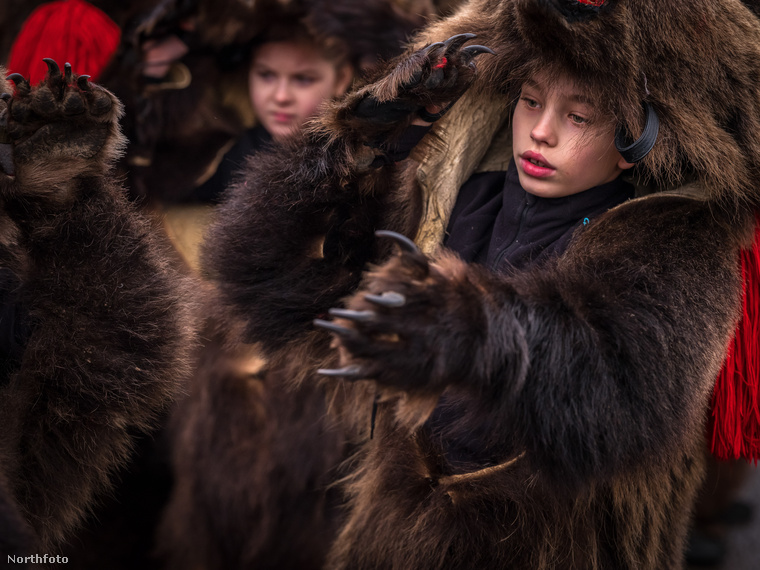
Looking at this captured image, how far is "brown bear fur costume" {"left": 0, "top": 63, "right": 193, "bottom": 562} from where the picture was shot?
1577 mm

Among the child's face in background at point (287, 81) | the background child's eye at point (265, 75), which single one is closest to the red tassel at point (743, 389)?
the child's face in background at point (287, 81)

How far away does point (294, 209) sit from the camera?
5.83ft

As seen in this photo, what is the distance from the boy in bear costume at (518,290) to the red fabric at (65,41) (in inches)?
46.5

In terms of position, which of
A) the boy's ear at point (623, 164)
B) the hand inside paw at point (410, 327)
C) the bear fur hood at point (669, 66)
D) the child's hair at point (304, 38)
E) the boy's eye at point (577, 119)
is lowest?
the child's hair at point (304, 38)

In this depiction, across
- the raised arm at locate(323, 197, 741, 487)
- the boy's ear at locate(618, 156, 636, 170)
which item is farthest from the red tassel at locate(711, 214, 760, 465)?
the boy's ear at locate(618, 156, 636, 170)

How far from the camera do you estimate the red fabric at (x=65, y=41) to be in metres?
2.63

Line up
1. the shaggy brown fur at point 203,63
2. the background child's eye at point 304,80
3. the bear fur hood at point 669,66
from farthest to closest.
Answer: the background child's eye at point 304,80 → the shaggy brown fur at point 203,63 → the bear fur hood at point 669,66

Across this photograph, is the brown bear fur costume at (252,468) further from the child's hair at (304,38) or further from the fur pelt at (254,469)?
the child's hair at (304,38)

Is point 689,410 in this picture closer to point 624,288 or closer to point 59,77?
point 624,288

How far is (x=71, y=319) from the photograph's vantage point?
1644mm

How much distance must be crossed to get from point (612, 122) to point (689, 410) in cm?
57

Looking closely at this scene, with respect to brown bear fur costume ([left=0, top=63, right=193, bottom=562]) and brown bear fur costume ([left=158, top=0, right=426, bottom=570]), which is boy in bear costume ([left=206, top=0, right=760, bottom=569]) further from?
brown bear fur costume ([left=158, top=0, right=426, bottom=570])

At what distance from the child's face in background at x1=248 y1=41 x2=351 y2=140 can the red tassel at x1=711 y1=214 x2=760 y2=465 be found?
161 centimetres

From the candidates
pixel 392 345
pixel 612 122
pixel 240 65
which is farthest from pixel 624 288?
pixel 240 65
